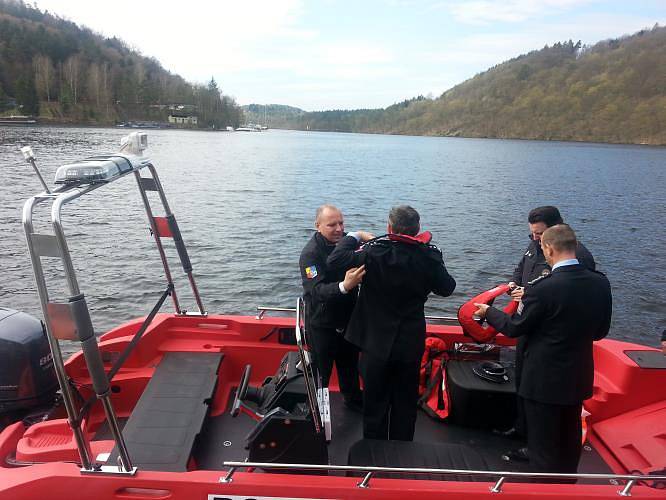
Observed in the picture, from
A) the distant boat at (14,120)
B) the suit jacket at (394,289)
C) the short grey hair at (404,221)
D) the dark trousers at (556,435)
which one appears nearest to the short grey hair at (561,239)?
the suit jacket at (394,289)

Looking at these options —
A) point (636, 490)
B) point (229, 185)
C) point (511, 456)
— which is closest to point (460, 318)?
point (511, 456)

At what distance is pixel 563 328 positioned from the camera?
2510mm

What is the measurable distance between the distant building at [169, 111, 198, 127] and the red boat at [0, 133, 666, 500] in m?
96.0

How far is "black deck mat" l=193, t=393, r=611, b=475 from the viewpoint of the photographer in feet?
10.6

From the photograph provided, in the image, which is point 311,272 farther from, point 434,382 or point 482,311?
point 434,382

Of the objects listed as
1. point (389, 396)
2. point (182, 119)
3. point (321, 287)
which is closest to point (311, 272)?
point (321, 287)

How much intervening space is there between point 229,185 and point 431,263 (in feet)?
79.8

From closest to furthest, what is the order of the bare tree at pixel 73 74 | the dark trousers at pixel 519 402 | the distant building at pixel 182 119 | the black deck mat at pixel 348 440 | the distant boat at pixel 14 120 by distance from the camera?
1. the dark trousers at pixel 519 402
2. the black deck mat at pixel 348 440
3. the distant boat at pixel 14 120
4. the bare tree at pixel 73 74
5. the distant building at pixel 182 119

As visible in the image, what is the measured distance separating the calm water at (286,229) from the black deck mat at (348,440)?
6.11 metres

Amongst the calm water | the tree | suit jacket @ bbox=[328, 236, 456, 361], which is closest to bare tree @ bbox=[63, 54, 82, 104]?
the tree

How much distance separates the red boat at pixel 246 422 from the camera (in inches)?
90.7

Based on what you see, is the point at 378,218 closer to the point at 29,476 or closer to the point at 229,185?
the point at 229,185

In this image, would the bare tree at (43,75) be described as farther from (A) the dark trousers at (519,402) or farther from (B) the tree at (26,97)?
(A) the dark trousers at (519,402)

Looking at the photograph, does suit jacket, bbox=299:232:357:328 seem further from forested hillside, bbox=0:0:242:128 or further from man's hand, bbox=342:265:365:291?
forested hillside, bbox=0:0:242:128
